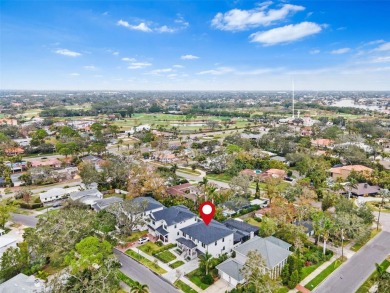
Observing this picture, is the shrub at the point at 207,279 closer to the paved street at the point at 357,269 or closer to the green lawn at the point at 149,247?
the green lawn at the point at 149,247

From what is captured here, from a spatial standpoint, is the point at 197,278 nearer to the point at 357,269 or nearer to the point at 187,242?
the point at 187,242

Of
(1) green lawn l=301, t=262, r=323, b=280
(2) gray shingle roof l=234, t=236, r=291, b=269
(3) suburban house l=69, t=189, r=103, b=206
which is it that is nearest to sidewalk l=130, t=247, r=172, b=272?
(2) gray shingle roof l=234, t=236, r=291, b=269

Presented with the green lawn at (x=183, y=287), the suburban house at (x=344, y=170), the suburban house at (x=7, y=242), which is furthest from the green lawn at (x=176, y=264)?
the suburban house at (x=344, y=170)

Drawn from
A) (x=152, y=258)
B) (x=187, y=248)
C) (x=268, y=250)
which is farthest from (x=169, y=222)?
(x=268, y=250)

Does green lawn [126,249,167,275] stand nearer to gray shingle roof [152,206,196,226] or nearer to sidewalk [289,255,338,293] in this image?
gray shingle roof [152,206,196,226]

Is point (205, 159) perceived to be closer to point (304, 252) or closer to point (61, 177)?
point (61, 177)
